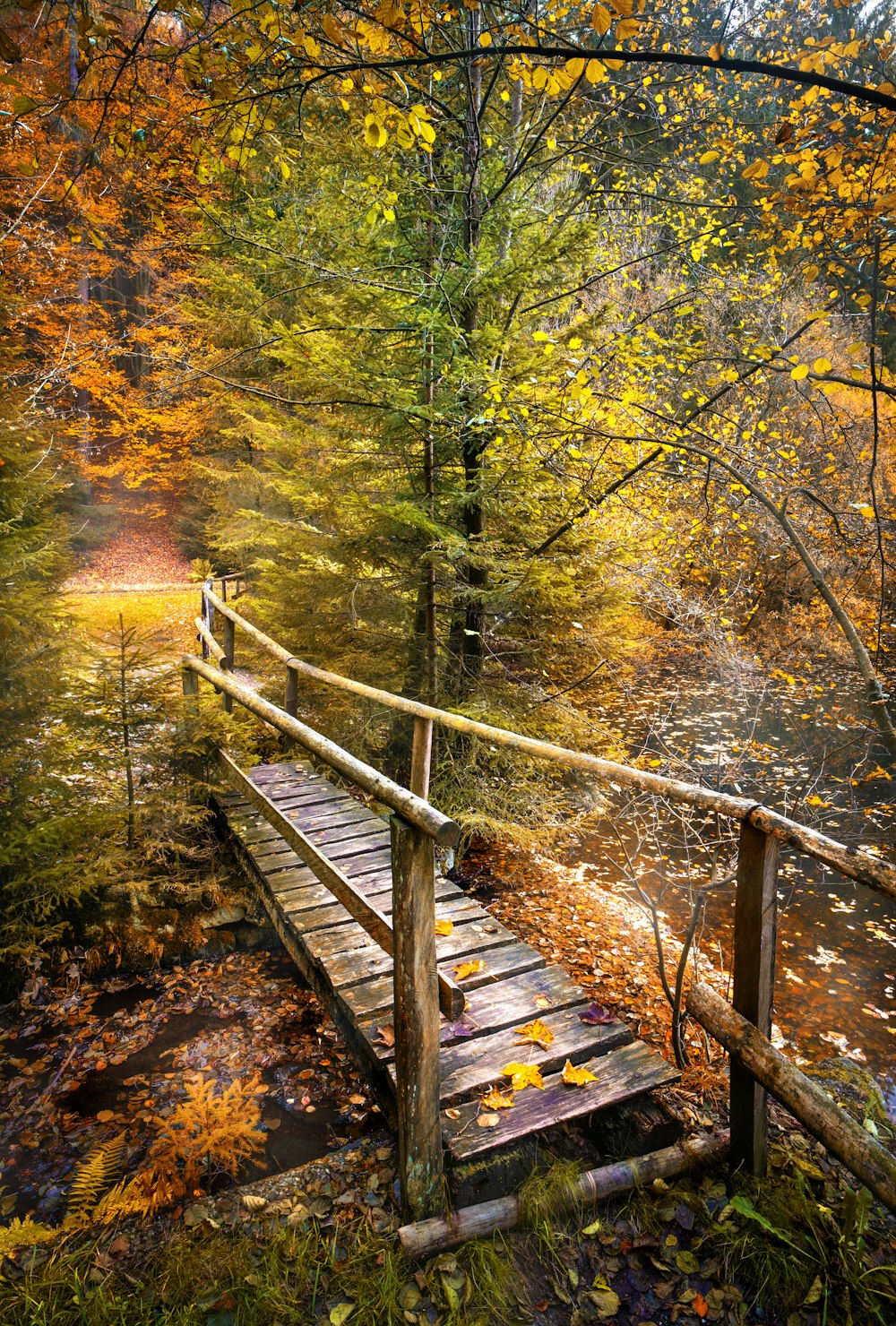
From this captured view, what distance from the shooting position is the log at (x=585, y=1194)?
8.59ft

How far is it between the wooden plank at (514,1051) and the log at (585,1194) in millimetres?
395

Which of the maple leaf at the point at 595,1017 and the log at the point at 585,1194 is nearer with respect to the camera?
the log at the point at 585,1194

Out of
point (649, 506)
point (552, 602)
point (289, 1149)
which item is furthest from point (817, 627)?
point (289, 1149)

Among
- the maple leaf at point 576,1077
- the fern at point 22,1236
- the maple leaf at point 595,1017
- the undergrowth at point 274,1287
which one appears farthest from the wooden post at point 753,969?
the fern at point 22,1236

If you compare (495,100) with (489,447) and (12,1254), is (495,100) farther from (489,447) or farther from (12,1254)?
(12,1254)

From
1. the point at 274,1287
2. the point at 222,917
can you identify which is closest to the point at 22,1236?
the point at 274,1287

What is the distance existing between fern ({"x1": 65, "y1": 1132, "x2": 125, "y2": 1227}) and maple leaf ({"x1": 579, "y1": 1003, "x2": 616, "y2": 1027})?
2363 millimetres

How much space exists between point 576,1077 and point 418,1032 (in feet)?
2.77

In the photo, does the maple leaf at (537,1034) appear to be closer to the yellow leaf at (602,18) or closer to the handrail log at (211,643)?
the yellow leaf at (602,18)

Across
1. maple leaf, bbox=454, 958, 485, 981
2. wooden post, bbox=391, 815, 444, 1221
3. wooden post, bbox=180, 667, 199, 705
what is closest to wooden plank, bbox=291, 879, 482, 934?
maple leaf, bbox=454, 958, 485, 981

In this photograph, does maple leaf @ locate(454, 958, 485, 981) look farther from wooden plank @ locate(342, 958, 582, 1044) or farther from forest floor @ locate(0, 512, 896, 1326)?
forest floor @ locate(0, 512, 896, 1326)

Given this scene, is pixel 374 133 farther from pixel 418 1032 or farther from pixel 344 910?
pixel 344 910

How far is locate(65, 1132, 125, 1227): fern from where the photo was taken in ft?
10.1

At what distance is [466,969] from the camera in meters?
3.68
